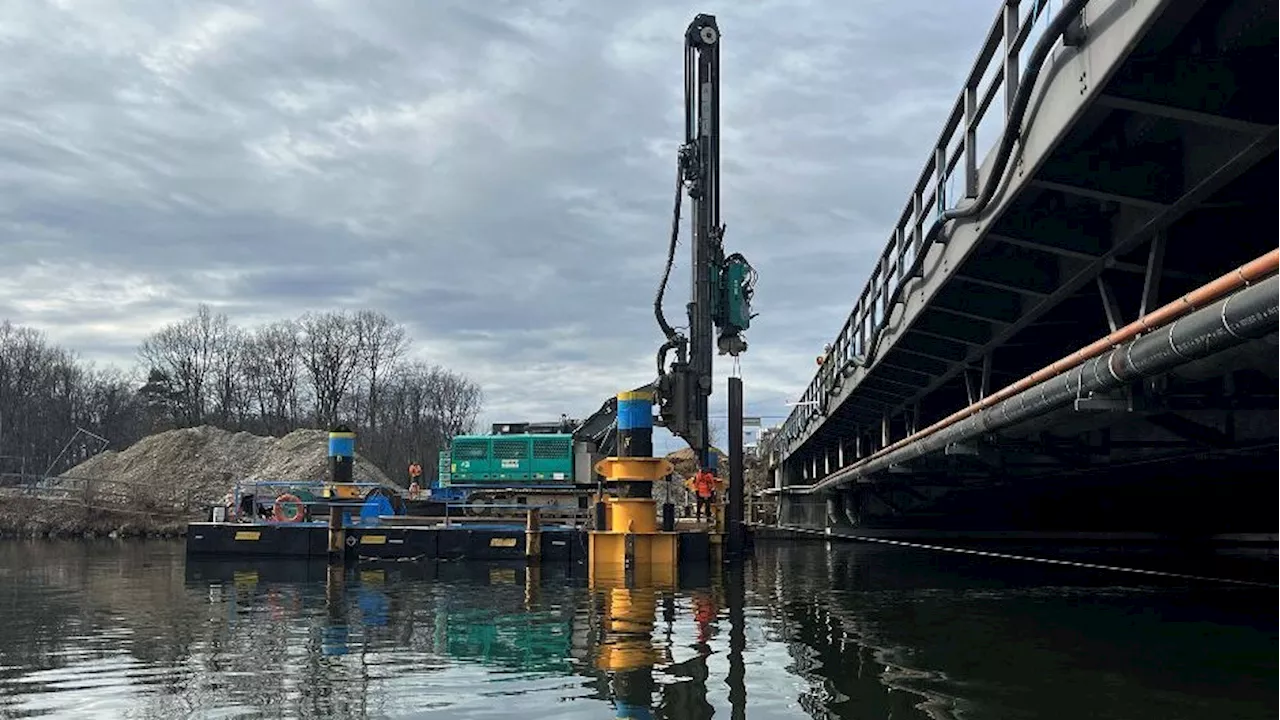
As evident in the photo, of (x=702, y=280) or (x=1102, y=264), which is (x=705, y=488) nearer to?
(x=702, y=280)

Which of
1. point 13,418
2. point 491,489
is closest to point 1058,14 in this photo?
point 491,489

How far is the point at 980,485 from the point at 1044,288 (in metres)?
12.2

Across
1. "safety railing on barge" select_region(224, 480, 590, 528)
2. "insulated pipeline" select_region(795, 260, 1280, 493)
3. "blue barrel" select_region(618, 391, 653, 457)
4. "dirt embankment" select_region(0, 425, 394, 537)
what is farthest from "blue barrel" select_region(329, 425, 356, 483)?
"insulated pipeline" select_region(795, 260, 1280, 493)

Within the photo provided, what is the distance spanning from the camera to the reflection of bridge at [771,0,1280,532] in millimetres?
7102

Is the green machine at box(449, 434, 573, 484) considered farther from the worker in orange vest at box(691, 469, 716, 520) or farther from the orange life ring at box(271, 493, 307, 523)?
the worker in orange vest at box(691, 469, 716, 520)

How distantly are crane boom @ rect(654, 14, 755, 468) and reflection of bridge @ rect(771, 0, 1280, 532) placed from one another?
391cm

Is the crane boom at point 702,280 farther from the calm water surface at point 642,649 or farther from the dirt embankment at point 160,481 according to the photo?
the dirt embankment at point 160,481

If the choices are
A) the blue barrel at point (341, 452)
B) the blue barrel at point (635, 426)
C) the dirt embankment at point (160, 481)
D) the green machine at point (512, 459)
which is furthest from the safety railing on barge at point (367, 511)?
the dirt embankment at point (160, 481)

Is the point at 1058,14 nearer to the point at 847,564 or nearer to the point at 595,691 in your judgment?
the point at 595,691

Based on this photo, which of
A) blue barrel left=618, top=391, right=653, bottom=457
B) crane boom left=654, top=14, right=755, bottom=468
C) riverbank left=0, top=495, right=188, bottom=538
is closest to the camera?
blue barrel left=618, top=391, right=653, bottom=457

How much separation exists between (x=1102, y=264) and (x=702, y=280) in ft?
48.5

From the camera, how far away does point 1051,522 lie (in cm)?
3055

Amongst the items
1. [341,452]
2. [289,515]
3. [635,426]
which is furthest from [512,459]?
[635,426]

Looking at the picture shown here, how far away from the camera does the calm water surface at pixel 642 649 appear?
8641mm
